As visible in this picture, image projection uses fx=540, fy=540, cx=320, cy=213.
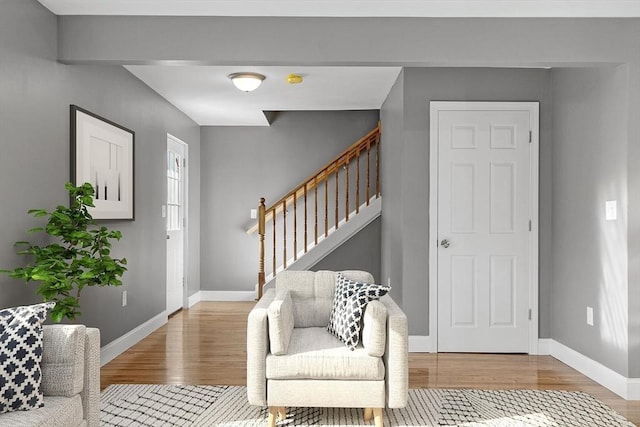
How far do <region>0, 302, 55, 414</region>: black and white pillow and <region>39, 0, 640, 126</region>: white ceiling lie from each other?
2040 millimetres

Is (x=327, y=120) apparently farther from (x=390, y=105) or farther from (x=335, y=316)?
(x=335, y=316)

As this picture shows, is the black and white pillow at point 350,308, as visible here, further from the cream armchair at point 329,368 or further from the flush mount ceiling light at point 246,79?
the flush mount ceiling light at point 246,79

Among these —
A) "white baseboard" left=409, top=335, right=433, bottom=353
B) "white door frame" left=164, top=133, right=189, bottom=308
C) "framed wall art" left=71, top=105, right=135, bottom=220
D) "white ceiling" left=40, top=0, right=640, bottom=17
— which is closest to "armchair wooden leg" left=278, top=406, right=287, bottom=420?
"white baseboard" left=409, top=335, right=433, bottom=353

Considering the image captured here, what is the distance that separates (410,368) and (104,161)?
2839 millimetres

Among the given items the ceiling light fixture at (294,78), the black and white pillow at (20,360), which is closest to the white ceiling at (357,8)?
the ceiling light fixture at (294,78)

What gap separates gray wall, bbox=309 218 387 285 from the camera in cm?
651

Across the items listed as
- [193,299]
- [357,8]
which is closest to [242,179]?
[193,299]

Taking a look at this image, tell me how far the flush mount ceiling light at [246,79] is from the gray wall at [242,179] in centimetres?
247

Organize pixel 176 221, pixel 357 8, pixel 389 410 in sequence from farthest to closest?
pixel 176 221, pixel 357 8, pixel 389 410

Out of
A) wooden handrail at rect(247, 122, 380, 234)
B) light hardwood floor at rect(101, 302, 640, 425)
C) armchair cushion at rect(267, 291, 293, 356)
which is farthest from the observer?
wooden handrail at rect(247, 122, 380, 234)

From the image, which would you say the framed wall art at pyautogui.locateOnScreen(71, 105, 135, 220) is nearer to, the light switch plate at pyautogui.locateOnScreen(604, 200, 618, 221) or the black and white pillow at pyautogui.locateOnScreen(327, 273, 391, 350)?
the black and white pillow at pyautogui.locateOnScreen(327, 273, 391, 350)

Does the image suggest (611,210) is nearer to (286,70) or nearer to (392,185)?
(392,185)

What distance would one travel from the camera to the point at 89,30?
352 cm

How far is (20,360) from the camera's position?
2.15 meters
